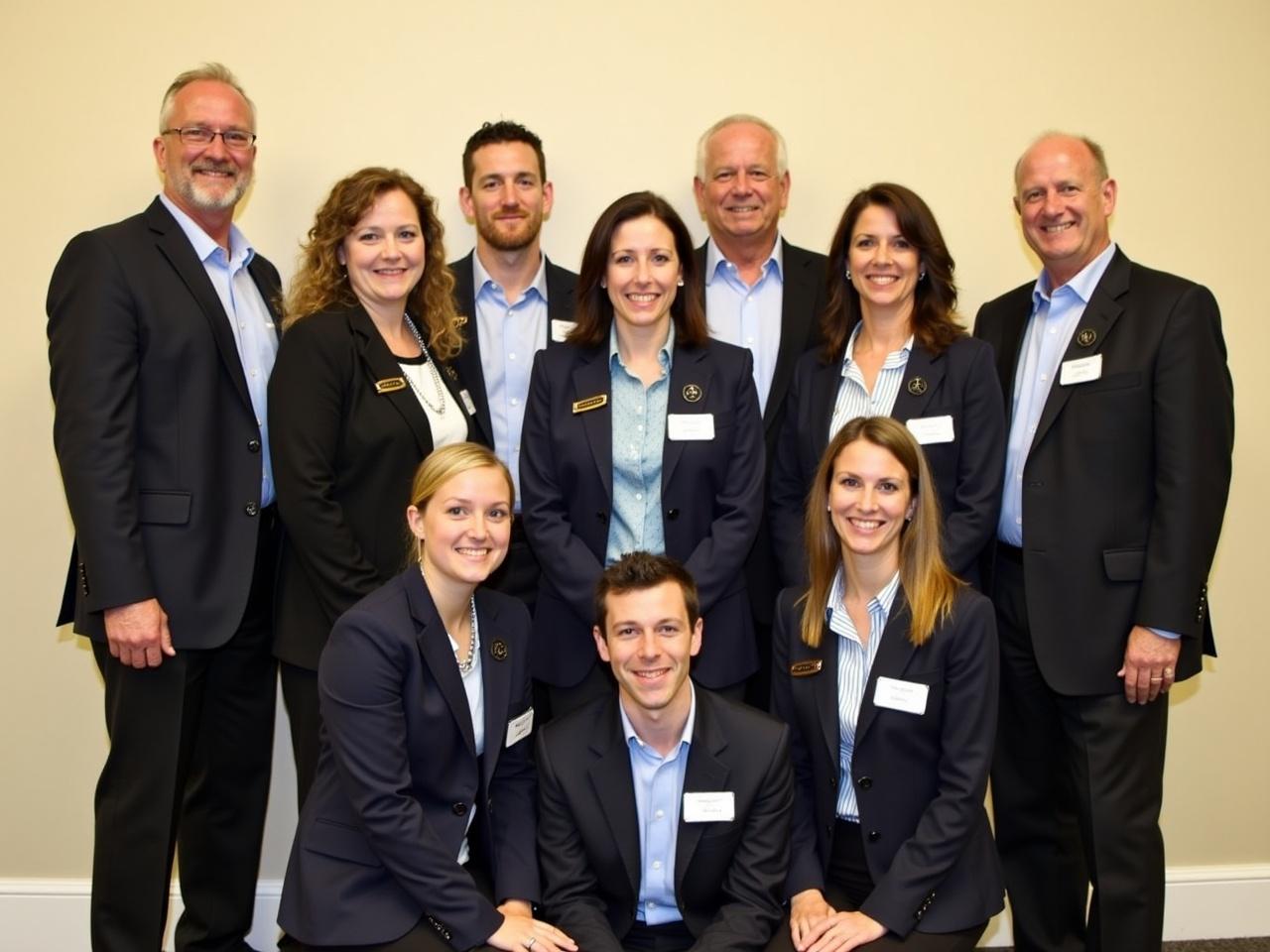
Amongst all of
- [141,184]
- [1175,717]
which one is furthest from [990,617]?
[141,184]

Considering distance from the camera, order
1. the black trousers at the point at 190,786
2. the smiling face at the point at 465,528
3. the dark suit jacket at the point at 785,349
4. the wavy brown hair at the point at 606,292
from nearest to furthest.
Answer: the smiling face at the point at 465,528
the black trousers at the point at 190,786
the wavy brown hair at the point at 606,292
the dark suit jacket at the point at 785,349

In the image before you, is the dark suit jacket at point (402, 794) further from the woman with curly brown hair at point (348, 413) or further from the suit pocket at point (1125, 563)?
the suit pocket at point (1125, 563)

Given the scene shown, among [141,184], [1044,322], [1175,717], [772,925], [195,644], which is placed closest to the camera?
[772,925]

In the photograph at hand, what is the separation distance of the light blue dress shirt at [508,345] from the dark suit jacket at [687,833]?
3.55 ft

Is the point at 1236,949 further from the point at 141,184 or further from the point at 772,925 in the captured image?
the point at 141,184

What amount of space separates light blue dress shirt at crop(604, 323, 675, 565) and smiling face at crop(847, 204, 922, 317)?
65 cm

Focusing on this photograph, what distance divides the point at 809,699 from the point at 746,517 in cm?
53

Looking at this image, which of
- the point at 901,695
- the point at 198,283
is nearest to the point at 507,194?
the point at 198,283

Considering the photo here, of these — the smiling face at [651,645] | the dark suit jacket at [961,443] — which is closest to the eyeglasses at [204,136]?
the smiling face at [651,645]

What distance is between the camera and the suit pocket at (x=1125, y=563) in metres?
3.03

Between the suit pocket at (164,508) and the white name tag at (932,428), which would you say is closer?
the suit pocket at (164,508)

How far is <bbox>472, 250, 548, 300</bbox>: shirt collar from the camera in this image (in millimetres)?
3633

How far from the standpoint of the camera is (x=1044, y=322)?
3.31 meters

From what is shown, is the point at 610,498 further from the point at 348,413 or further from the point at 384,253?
the point at 384,253
